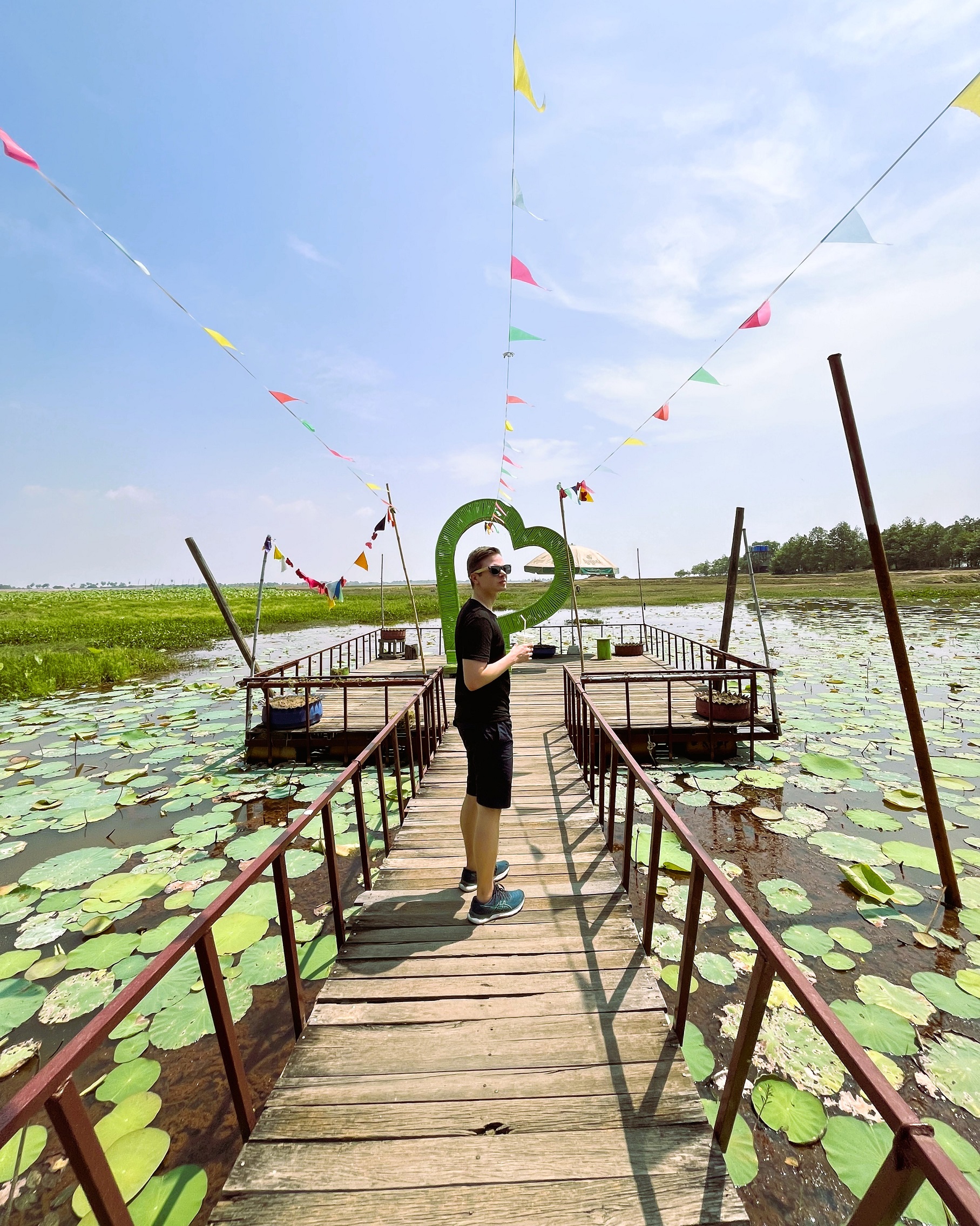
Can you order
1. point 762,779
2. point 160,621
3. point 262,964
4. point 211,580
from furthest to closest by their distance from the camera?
point 160,621 → point 211,580 → point 762,779 → point 262,964

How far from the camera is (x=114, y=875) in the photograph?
15.5 feet

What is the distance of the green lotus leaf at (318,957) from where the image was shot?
11.4ft

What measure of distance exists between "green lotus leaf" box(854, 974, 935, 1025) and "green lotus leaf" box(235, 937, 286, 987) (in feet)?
12.4

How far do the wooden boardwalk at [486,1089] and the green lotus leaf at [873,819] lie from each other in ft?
12.5

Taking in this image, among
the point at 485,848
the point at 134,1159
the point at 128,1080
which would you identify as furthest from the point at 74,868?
the point at 485,848

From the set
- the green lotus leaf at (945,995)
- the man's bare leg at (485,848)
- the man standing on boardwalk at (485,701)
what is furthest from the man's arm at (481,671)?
the green lotus leaf at (945,995)

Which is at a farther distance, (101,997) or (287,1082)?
(101,997)

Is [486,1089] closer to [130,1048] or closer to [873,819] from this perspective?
[130,1048]

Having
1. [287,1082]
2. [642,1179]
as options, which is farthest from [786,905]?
[287,1082]

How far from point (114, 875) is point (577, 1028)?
4.57 meters

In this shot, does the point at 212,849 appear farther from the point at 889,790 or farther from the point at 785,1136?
the point at 889,790

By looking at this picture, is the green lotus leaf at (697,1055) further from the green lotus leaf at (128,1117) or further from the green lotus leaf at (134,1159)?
the green lotus leaf at (128,1117)

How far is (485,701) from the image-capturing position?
275 cm

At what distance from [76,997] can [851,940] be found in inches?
208
